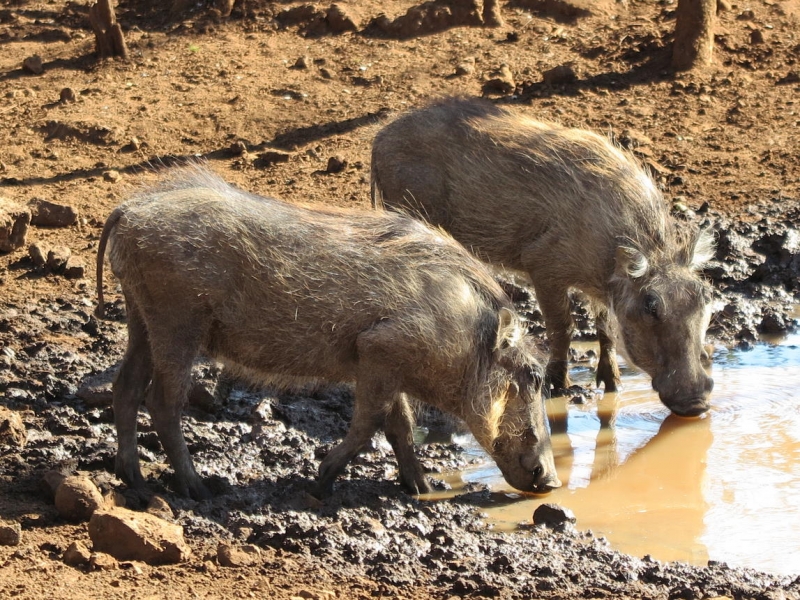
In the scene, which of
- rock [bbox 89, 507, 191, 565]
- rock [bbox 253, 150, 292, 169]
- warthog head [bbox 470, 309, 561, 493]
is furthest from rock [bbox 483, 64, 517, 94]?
rock [bbox 89, 507, 191, 565]

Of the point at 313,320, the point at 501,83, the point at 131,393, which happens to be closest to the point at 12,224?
the point at 131,393

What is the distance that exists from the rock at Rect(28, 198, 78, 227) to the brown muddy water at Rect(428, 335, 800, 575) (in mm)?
3398

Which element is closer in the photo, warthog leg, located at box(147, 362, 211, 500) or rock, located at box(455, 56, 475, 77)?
warthog leg, located at box(147, 362, 211, 500)

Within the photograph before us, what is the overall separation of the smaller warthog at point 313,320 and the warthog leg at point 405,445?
4 cm

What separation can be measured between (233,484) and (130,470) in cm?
46

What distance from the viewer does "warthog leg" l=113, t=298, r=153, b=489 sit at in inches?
200

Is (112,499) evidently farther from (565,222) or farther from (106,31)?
(106,31)

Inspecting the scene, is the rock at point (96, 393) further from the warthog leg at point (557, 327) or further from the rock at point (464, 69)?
the rock at point (464, 69)

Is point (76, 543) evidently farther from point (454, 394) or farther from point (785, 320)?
point (785, 320)

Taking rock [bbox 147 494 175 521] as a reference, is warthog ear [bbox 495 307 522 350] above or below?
above

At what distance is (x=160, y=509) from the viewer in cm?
473

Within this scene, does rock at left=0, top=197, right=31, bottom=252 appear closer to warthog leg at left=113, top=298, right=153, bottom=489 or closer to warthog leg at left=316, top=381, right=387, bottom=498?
warthog leg at left=113, top=298, right=153, bottom=489

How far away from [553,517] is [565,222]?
2037mm

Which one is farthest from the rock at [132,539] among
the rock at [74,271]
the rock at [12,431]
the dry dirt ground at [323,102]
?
the rock at [74,271]
